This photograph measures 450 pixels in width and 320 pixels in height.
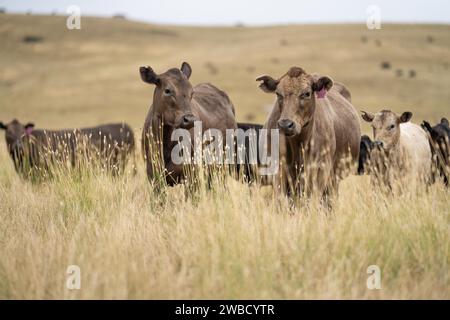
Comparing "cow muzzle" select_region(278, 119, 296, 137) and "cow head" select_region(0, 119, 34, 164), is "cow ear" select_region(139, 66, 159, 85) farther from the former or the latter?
"cow head" select_region(0, 119, 34, 164)

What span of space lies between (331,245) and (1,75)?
61.9 metres

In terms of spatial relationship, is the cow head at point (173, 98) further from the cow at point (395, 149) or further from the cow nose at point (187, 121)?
the cow at point (395, 149)

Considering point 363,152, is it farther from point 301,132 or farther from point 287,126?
point 287,126

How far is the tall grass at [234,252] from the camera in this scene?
546cm

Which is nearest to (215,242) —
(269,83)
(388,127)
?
(269,83)

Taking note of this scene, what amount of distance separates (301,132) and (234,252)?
2.62m

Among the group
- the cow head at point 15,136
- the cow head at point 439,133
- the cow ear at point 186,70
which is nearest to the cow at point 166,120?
the cow ear at point 186,70

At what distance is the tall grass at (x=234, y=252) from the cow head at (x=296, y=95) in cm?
95

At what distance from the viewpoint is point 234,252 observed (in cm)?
591

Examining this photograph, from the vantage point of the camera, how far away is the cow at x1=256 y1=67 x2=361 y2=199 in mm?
Answer: 7867

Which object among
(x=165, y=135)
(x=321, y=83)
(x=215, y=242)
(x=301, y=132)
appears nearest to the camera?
(x=215, y=242)

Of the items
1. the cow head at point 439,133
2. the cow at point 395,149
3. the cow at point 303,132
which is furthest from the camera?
the cow head at point 439,133
